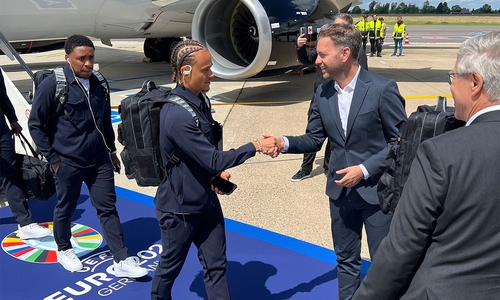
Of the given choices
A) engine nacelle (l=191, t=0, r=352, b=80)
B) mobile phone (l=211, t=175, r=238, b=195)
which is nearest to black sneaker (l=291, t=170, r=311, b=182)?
mobile phone (l=211, t=175, r=238, b=195)

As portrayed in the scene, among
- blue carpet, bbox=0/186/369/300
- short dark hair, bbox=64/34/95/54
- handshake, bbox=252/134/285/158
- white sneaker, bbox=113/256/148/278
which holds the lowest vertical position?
blue carpet, bbox=0/186/369/300

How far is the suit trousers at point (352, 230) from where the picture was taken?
228 cm

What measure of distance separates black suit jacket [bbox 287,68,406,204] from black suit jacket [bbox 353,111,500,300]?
3.30 feet

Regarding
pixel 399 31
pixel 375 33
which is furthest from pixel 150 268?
pixel 399 31

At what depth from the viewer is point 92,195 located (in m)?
2.97

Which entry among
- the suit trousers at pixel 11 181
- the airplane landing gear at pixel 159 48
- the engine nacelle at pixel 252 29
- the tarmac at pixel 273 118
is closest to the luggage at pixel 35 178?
the suit trousers at pixel 11 181

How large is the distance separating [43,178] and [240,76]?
420cm

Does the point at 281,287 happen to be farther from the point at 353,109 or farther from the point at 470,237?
the point at 470,237

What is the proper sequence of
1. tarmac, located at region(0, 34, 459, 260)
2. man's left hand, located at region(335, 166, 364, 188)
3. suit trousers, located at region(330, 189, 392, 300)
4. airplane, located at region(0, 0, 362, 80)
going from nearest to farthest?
man's left hand, located at region(335, 166, 364, 188)
suit trousers, located at region(330, 189, 392, 300)
tarmac, located at region(0, 34, 459, 260)
airplane, located at region(0, 0, 362, 80)

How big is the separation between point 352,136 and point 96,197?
5.45ft

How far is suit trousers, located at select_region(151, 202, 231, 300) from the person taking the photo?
87.6 inches

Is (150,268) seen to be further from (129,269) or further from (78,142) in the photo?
(78,142)

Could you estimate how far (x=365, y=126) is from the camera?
223cm

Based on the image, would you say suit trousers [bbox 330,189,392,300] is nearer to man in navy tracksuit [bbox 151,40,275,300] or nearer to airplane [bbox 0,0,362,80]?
man in navy tracksuit [bbox 151,40,275,300]
